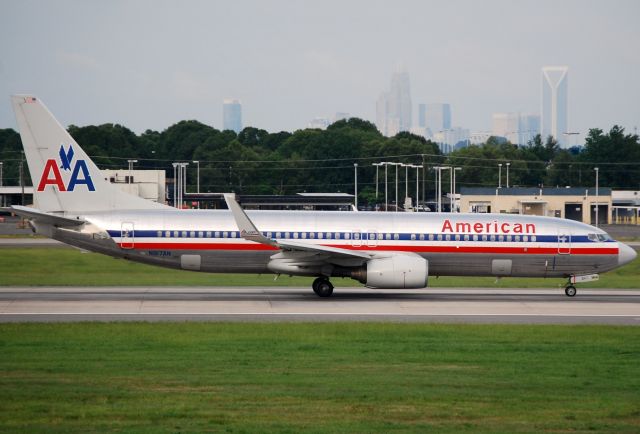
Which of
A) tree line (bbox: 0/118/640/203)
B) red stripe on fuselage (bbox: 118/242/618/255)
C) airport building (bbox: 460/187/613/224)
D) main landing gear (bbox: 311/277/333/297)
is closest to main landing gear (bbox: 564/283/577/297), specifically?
red stripe on fuselage (bbox: 118/242/618/255)

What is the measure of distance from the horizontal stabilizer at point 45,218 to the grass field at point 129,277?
5.97 meters

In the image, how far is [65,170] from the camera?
3475cm

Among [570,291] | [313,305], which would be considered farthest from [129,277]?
[570,291]

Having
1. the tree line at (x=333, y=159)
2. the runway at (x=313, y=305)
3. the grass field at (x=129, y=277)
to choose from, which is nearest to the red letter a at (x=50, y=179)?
the runway at (x=313, y=305)

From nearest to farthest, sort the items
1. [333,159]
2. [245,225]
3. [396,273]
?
1. [245,225]
2. [396,273]
3. [333,159]

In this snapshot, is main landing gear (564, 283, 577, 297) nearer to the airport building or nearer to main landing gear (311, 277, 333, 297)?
main landing gear (311, 277, 333, 297)

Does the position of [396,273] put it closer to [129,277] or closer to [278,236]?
[278,236]

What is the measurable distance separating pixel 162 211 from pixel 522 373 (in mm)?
18969

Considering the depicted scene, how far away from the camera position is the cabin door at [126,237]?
34250 mm

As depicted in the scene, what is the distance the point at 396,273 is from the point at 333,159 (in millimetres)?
117185

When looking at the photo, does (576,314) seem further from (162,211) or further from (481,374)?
(162,211)

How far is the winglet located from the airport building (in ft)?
238

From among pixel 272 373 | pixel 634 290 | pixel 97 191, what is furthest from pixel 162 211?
pixel 634 290

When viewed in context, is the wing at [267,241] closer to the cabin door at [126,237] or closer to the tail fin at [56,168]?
the cabin door at [126,237]
